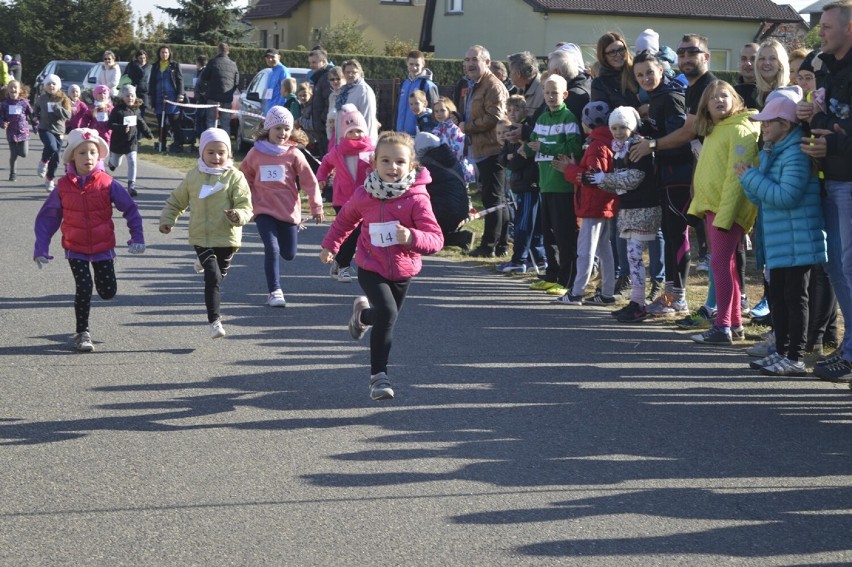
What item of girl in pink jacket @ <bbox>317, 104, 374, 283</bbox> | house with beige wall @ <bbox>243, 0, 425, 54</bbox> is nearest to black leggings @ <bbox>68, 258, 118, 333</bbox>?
girl in pink jacket @ <bbox>317, 104, 374, 283</bbox>

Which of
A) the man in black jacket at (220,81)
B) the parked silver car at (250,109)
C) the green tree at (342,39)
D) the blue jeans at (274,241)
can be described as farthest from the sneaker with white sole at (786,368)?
the green tree at (342,39)

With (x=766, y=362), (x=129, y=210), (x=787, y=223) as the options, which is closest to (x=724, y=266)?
(x=787, y=223)

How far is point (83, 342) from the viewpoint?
352 inches

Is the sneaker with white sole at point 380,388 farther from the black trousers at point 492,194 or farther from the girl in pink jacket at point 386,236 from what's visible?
the black trousers at point 492,194

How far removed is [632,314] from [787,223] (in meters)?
2.17

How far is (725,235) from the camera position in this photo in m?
9.42

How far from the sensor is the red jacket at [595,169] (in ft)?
35.6

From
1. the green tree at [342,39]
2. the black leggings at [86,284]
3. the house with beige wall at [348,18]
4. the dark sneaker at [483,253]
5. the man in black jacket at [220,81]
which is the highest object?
the house with beige wall at [348,18]

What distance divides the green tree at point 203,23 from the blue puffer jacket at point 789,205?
2053 inches

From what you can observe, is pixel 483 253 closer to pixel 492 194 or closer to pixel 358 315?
pixel 492 194

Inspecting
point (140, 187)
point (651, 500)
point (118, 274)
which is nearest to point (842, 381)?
point (651, 500)

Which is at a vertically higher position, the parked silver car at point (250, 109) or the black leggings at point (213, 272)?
the parked silver car at point (250, 109)

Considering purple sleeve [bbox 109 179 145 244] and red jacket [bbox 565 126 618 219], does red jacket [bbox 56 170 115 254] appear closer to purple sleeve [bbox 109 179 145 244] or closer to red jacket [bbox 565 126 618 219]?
purple sleeve [bbox 109 179 145 244]

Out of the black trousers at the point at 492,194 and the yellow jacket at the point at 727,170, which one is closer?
the yellow jacket at the point at 727,170
